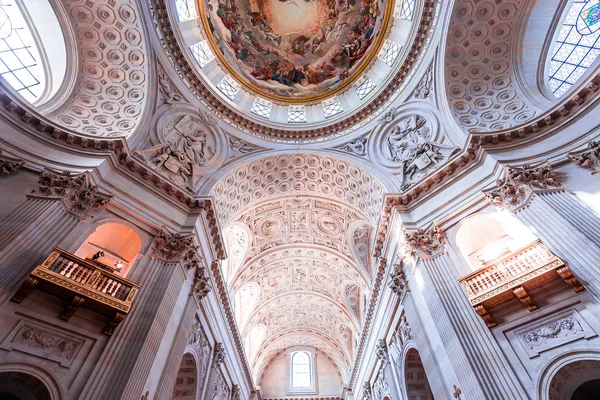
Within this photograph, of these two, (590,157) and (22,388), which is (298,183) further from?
(22,388)

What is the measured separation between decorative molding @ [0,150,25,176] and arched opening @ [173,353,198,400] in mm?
8925

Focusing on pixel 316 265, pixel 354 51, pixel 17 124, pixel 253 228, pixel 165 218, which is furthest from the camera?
pixel 316 265

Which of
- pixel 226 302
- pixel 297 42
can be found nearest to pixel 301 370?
pixel 226 302

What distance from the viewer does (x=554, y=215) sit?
830 cm

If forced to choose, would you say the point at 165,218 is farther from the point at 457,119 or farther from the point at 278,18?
the point at 278,18

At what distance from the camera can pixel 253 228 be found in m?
18.1

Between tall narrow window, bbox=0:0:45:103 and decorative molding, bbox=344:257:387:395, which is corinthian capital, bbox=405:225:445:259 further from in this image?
tall narrow window, bbox=0:0:45:103

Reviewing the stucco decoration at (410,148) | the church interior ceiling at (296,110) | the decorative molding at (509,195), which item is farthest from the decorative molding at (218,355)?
the decorative molding at (509,195)

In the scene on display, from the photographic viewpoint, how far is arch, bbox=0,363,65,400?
6465mm

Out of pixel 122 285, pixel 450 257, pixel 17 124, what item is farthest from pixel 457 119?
pixel 17 124

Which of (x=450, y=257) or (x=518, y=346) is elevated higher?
(x=450, y=257)

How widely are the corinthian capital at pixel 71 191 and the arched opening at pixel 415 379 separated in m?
12.7

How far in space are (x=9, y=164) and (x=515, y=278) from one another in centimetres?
1405

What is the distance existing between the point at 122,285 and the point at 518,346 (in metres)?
10.4
